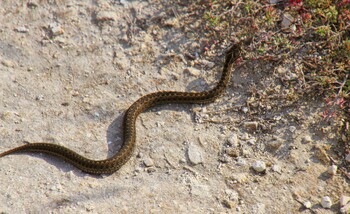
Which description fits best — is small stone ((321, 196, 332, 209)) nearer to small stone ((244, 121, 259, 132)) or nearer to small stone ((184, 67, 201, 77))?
small stone ((244, 121, 259, 132))

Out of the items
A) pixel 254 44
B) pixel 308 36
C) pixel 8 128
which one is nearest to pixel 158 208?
pixel 8 128

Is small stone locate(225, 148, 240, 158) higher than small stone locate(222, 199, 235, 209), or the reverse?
small stone locate(225, 148, 240, 158)

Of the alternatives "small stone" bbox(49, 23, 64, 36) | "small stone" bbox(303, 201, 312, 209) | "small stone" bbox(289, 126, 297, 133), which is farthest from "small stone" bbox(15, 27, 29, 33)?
"small stone" bbox(303, 201, 312, 209)

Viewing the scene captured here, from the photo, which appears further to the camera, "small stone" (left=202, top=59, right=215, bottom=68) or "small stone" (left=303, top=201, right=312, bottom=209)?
"small stone" (left=202, top=59, right=215, bottom=68)

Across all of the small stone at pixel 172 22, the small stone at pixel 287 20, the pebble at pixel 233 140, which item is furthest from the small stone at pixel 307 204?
the small stone at pixel 172 22

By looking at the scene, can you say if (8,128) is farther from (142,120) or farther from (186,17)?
(186,17)

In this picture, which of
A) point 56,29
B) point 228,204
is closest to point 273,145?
point 228,204
